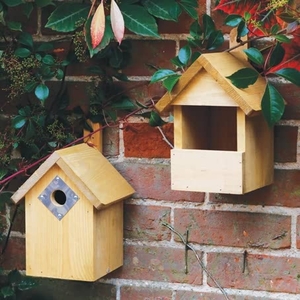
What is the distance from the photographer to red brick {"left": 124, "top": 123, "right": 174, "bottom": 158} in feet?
5.91

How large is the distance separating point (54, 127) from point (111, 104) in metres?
0.13

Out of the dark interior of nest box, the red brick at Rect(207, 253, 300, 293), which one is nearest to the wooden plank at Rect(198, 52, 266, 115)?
the dark interior of nest box

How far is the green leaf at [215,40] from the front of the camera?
1.68 m

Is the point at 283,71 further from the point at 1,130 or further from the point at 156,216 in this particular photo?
the point at 1,130

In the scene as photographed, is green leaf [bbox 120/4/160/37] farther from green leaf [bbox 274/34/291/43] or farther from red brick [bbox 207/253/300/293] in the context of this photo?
red brick [bbox 207/253/300/293]

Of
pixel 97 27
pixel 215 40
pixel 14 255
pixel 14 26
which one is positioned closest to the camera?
pixel 97 27

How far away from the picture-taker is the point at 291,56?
164 cm

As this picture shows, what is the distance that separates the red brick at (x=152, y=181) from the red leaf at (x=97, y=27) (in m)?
0.34

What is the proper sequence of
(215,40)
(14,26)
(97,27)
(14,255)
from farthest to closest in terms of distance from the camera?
(14,255), (14,26), (215,40), (97,27)

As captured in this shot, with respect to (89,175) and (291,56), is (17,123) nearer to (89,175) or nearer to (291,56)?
(89,175)

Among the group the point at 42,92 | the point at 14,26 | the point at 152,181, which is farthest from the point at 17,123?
the point at 152,181


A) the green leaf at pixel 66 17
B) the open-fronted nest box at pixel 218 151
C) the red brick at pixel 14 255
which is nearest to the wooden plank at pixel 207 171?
the open-fronted nest box at pixel 218 151

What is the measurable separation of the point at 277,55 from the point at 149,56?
11.8 inches

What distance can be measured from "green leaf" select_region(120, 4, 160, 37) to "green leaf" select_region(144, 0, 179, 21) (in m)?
0.01
